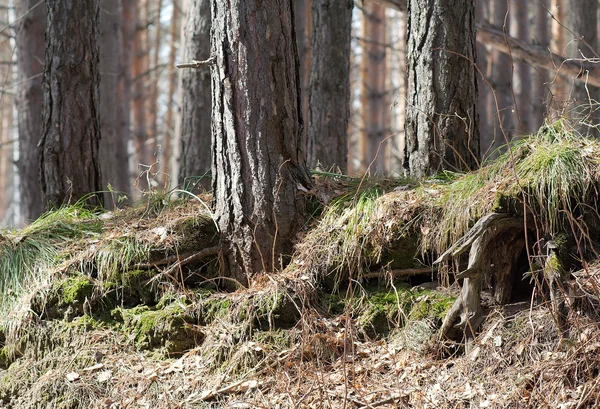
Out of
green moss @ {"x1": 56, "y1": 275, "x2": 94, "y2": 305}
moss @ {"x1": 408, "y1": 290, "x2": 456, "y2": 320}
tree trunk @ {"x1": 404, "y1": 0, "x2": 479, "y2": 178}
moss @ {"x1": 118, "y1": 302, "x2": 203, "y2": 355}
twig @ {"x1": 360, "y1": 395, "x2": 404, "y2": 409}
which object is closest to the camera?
twig @ {"x1": 360, "y1": 395, "x2": 404, "y2": 409}

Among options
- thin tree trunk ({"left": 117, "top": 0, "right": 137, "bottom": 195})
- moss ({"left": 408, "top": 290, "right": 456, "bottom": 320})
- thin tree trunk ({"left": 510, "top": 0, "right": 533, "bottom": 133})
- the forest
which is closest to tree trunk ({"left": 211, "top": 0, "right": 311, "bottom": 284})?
the forest

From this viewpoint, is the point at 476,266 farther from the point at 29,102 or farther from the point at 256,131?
the point at 29,102

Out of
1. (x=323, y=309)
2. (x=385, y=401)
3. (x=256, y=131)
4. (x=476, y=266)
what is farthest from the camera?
(x=256, y=131)

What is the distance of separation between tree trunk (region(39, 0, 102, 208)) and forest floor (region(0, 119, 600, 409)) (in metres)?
0.78

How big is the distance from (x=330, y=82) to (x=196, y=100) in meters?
1.52

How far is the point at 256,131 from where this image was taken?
14.5 feet

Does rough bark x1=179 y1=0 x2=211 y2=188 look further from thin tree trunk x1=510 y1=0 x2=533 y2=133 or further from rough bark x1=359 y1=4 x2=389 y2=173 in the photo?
thin tree trunk x1=510 y1=0 x2=533 y2=133

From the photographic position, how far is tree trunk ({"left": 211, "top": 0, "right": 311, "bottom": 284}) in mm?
4398

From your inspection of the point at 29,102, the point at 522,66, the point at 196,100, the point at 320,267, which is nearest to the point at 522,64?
the point at 522,66

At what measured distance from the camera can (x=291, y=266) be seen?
4.37 meters

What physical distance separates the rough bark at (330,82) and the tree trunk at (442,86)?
2354 millimetres

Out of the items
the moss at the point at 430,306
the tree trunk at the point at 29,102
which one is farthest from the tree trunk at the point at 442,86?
the tree trunk at the point at 29,102

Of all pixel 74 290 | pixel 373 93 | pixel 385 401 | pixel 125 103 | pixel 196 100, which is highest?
pixel 373 93

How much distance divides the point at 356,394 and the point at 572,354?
1148mm
